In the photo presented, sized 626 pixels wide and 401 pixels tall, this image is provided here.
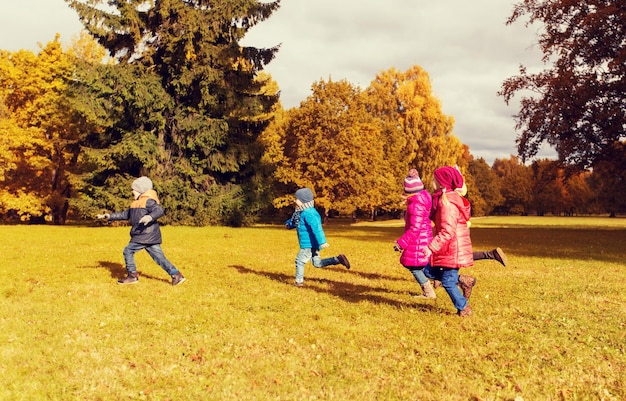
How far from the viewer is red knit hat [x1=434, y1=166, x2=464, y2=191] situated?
23.9 feet

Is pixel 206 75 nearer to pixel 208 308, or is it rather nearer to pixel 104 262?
pixel 104 262

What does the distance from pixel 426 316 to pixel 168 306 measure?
403 cm

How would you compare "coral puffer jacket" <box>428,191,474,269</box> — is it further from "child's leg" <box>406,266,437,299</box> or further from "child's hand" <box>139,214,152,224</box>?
"child's hand" <box>139,214,152,224</box>

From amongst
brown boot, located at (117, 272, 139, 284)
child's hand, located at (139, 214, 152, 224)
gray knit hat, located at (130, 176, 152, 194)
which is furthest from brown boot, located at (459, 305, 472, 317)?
brown boot, located at (117, 272, 139, 284)

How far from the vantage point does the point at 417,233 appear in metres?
7.82

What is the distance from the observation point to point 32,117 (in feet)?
116

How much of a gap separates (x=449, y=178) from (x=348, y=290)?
325 cm

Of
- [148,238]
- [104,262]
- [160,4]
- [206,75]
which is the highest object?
[160,4]

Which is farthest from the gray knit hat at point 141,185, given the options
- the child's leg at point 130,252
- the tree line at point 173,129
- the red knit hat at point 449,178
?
the tree line at point 173,129

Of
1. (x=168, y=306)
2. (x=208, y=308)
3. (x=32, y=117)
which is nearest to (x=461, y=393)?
(x=208, y=308)

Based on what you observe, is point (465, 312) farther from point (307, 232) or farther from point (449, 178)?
point (307, 232)

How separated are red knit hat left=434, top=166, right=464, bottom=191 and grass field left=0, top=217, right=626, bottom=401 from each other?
195 cm

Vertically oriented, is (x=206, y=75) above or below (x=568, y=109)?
above

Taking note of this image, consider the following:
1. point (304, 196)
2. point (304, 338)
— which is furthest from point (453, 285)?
point (304, 196)
